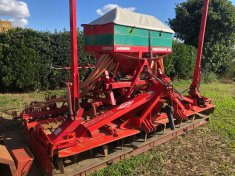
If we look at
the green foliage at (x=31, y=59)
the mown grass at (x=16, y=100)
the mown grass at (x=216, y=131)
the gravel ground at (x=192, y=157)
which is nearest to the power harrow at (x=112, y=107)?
the mown grass at (x=216, y=131)

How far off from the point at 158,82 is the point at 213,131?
219cm

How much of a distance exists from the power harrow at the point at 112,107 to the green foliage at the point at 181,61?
7.86m

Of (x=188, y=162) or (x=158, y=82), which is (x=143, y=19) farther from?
(x=188, y=162)

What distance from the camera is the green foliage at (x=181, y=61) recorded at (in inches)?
599

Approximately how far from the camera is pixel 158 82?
6215 millimetres

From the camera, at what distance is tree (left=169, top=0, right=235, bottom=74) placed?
1712 cm

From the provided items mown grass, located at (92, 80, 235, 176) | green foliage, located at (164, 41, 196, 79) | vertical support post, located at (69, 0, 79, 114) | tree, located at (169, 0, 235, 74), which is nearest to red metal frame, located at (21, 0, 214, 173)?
vertical support post, located at (69, 0, 79, 114)

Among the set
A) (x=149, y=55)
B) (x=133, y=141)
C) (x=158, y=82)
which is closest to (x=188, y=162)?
(x=133, y=141)

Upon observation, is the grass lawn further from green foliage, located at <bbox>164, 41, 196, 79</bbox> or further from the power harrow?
green foliage, located at <bbox>164, 41, 196, 79</bbox>

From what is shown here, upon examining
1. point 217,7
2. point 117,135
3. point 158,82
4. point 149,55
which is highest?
point 217,7

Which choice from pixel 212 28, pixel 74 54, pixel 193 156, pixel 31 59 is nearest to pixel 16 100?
pixel 31 59

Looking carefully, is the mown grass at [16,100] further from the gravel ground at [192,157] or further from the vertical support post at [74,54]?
the gravel ground at [192,157]

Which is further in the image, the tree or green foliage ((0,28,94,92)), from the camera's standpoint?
the tree

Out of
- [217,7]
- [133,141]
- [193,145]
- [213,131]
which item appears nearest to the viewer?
[133,141]
